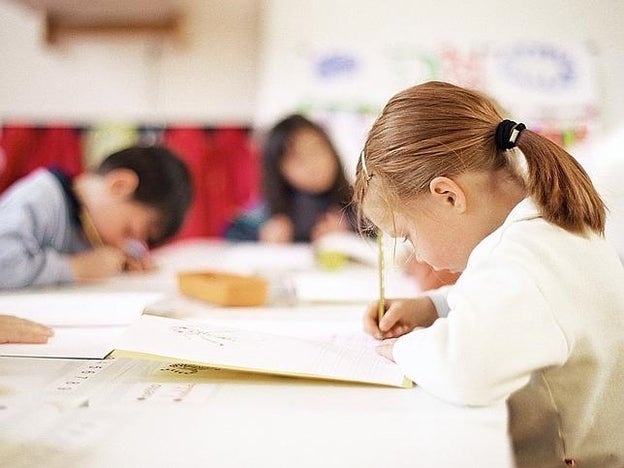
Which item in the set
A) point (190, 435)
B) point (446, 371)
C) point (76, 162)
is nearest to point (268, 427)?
point (190, 435)

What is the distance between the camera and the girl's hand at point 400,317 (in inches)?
34.1

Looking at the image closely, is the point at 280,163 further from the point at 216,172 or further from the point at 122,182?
the point at 122,182

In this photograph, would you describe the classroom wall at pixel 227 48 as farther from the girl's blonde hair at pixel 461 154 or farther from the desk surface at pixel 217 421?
the desk surface at pixel 217 421

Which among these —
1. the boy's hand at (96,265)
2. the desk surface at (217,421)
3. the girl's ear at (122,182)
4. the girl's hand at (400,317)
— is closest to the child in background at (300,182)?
the girl's ear at (122,182)

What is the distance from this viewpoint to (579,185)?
2.40 ft

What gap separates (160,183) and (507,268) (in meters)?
1.11

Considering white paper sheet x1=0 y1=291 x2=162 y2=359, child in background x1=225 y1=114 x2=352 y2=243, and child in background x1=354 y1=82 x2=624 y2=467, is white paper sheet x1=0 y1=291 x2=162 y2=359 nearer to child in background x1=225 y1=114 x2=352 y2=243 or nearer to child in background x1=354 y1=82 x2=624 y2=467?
child in background x1=354 y1=82 x2=624 y2=467

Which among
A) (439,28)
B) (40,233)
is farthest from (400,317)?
(439,28)

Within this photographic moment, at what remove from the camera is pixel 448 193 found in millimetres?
778

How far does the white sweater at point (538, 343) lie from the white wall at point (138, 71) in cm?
206

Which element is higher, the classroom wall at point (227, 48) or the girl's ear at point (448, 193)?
the classroom wall at point (227, 48)

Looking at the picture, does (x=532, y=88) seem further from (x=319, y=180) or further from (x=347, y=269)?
(x=347, y=269)

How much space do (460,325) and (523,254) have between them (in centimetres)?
11

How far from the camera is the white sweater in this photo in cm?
60
